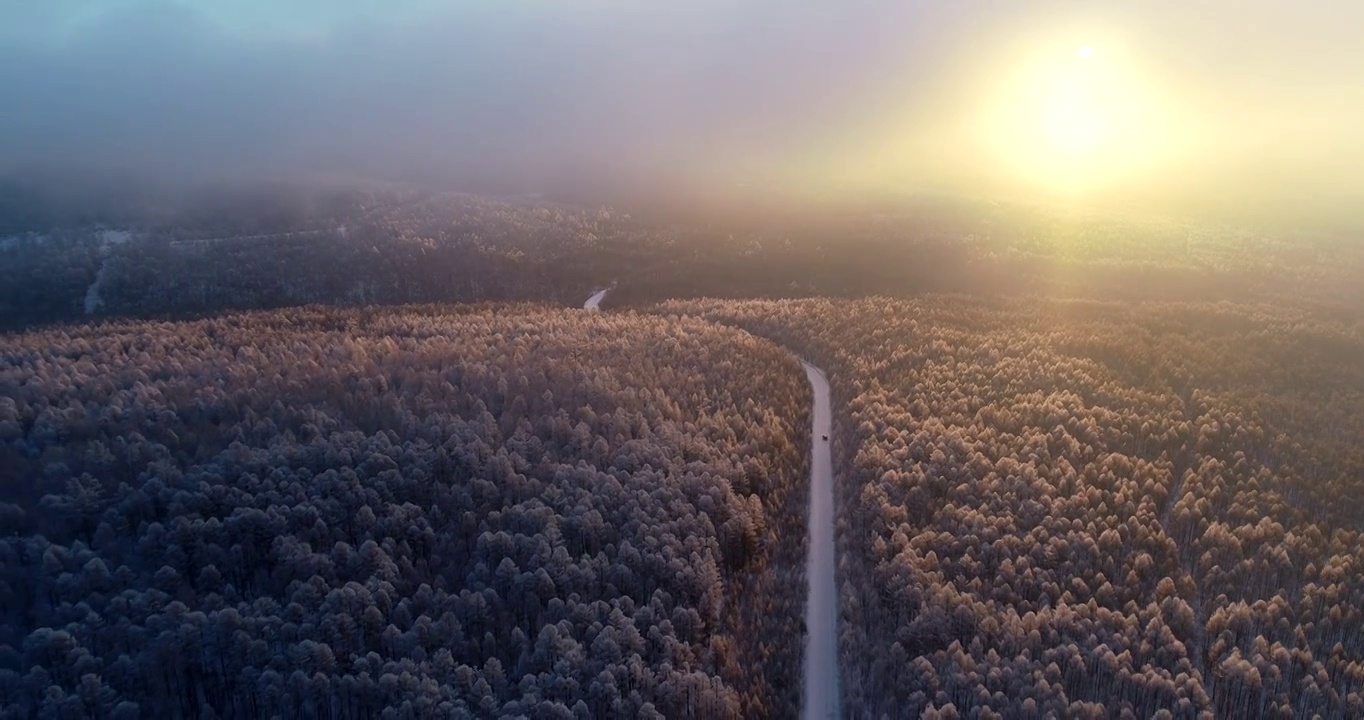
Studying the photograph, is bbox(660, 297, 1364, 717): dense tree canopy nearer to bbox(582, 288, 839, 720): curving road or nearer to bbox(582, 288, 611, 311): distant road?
bbox(582, 288, 839, 720): curving road

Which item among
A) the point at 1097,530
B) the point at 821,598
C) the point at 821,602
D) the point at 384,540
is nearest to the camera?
the point at 384,540

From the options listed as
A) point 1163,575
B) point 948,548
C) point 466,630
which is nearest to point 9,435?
point 466,630

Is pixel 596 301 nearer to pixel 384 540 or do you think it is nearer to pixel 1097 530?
pixel 384 540

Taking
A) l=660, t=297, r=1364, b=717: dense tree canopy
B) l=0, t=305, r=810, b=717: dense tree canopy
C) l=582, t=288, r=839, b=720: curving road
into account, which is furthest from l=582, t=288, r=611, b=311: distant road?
l=582, t=288, r=839, b=720: curving road

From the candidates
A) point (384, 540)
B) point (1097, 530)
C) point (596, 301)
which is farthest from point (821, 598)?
point (596, 301)

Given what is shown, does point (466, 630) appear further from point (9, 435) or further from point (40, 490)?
point (9, 435)

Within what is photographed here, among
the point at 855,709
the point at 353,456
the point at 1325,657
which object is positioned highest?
the point at 353,456
